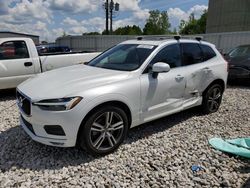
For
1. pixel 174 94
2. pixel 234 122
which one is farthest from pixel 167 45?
pixel 234 122

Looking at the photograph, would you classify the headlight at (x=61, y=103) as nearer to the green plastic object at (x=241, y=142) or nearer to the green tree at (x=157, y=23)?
the green plastic object at (x=241, y=142)

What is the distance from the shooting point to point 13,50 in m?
6.45

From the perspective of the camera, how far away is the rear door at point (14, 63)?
245 inches

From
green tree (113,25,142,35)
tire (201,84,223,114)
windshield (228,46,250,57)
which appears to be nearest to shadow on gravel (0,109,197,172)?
tire (201,84,223,114)

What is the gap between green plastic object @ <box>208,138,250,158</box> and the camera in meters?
3.53

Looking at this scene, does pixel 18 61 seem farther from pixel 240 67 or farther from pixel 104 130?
pixel 240 67

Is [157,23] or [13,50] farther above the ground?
[157,23]

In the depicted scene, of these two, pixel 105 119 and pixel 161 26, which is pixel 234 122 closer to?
pixel 105 119

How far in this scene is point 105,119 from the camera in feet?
11.1

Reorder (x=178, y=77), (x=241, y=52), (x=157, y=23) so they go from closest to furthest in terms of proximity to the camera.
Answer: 1. (x=178, y=77)
2. (x=241, y=52)
3. (x=157, y=23)

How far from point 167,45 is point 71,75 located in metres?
1.79

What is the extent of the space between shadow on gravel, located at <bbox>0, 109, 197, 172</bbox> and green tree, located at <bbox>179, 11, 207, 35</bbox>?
221 feet

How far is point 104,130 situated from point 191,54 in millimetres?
2460

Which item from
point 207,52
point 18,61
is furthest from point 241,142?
point 18,61
